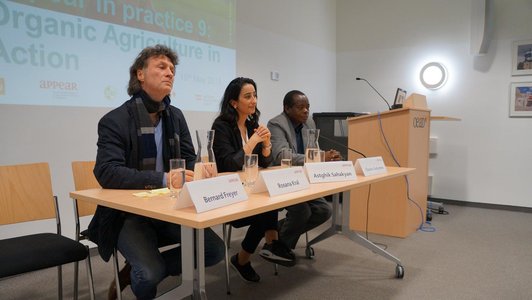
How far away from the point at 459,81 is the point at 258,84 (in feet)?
7.94

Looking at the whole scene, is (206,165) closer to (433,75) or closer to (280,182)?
(280,182)

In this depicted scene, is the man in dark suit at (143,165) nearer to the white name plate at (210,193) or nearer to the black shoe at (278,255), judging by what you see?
the white name plate at (210,193)

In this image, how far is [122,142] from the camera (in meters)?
1.58

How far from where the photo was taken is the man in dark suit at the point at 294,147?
2424 mm

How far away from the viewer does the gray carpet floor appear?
211cm

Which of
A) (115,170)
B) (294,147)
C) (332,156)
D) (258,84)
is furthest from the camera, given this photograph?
(258,84)

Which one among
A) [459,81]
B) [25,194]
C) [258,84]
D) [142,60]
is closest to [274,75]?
[258,84]

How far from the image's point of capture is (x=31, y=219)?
1778 mm

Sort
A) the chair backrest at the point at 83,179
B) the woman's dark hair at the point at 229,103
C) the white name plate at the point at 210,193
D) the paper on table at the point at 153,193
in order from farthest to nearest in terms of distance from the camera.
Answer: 1. the woman's dark hair at the point at 229,103
2. the chair backrest at the point at 83,179
3. the paper on table at the point at 153,193
4. the white name plate at the point at 210,193

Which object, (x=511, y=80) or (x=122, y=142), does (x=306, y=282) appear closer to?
(x=122, y=142)

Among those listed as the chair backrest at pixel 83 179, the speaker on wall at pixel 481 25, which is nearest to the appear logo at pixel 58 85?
the chair backrest at pixel 83 179

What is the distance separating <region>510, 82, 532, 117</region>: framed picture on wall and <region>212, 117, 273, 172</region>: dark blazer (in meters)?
3.39

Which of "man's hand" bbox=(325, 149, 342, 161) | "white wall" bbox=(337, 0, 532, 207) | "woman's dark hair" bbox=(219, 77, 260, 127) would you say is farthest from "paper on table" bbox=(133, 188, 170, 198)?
"white wall" bbox=(337, 0, 532, 207)

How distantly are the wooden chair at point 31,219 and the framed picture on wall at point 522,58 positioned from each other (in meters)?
4.57
